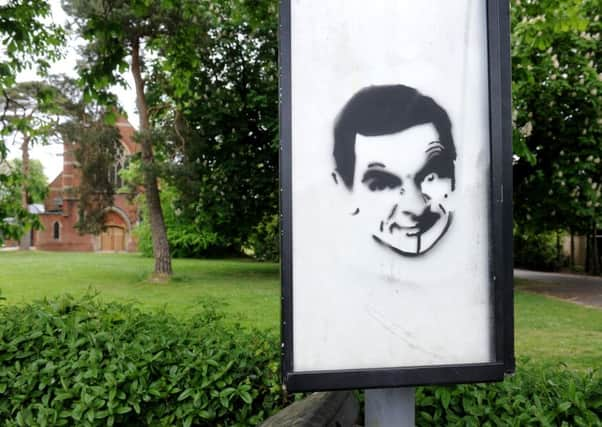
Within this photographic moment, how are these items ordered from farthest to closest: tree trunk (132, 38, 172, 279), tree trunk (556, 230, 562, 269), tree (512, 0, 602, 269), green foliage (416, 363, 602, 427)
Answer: tree trunk (556, 230, 562, 269), tree trunk (132, 38, 172, 279), tree (512, 0, 602, 269), green foliage (416, 363, 602, 427)

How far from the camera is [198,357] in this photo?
9.32ft

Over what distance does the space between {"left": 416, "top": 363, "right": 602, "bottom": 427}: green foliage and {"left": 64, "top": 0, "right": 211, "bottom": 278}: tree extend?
4820 millimetres

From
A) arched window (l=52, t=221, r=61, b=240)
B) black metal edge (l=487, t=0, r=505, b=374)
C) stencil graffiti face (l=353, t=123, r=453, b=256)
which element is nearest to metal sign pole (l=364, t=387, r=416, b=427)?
black metal edge (l=487, t=0, r=505, b=374)

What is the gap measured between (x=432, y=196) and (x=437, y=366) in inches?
22.1

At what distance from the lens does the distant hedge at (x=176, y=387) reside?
2.38m

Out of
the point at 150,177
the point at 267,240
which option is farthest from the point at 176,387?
the point at 267,240

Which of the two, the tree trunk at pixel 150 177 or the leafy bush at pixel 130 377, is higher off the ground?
the tree trunk at pixel 150 177

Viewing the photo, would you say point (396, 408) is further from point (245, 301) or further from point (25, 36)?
point (245, 301)

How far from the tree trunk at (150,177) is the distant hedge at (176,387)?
13866 mm

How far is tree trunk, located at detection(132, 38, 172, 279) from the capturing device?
16.6 metres

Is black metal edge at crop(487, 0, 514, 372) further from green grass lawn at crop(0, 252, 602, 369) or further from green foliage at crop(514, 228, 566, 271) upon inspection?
green foliage at crop(514, 228, 566, 271)

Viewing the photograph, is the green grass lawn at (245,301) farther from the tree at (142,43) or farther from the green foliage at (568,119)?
the green foliage at (568,119)

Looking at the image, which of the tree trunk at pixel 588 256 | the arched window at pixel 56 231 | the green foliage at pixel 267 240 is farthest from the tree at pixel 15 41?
the arched window at pixel 56 231

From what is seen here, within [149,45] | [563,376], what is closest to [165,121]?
[149,45]
